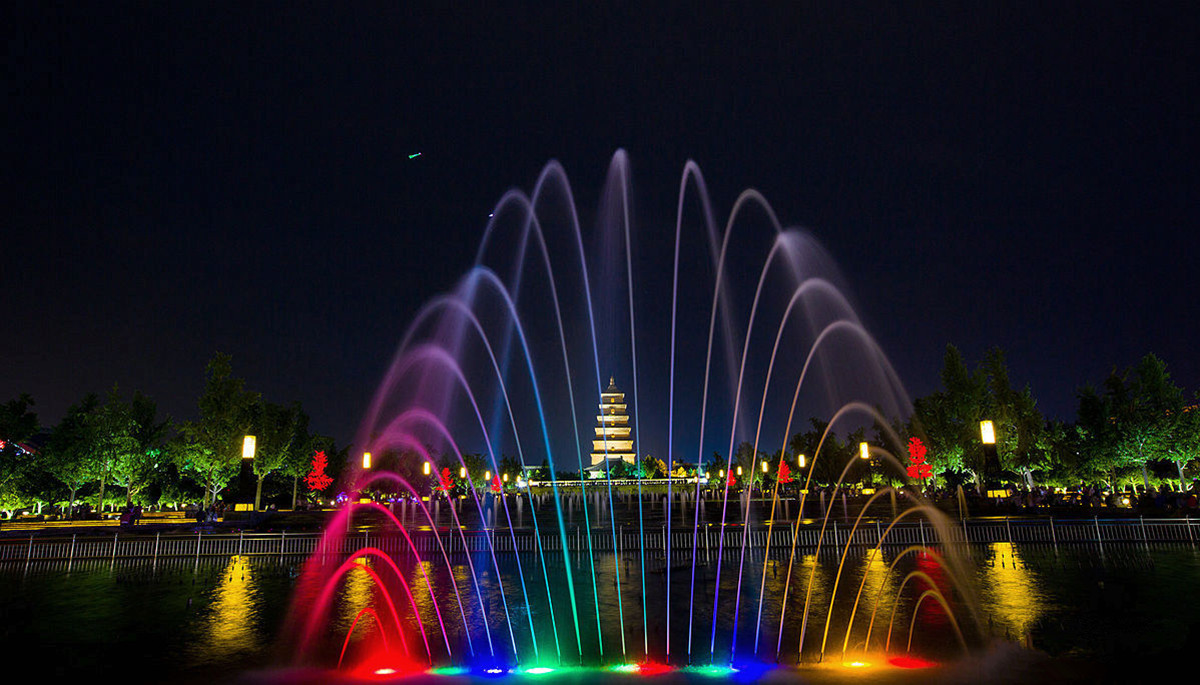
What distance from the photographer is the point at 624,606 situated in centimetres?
1451

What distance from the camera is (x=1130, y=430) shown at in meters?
40.6

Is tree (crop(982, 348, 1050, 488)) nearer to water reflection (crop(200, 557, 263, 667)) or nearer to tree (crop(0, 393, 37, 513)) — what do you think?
water reflection (crop(200, 557, 263, 667))

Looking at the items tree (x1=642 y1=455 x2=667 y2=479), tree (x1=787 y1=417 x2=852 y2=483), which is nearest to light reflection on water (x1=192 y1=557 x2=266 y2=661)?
tree (x1=787 y1=417 x2=852 y2=483)

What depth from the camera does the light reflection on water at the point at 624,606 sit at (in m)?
11.3

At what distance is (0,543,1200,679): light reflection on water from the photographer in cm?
1129

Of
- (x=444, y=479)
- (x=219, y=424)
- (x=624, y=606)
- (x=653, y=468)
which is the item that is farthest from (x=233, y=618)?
(x=653, y=468)

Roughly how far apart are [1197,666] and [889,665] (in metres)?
4.35

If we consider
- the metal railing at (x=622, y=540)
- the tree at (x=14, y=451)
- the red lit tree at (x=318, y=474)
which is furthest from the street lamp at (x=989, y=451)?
the red lit tree at (x=318, y=474)

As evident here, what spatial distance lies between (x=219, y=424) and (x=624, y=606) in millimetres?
37915

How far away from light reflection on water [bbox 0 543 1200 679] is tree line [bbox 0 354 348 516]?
20628 millimetres

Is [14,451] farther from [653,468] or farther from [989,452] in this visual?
[653,468]

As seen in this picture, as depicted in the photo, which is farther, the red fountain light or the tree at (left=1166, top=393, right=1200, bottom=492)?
the tree at (left=1166, top=393, right=1200, bottom=492)

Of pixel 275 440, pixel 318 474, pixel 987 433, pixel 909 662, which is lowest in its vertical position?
pixel 909 662

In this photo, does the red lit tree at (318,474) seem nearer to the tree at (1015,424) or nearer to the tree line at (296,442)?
the tree line at (296,442)
